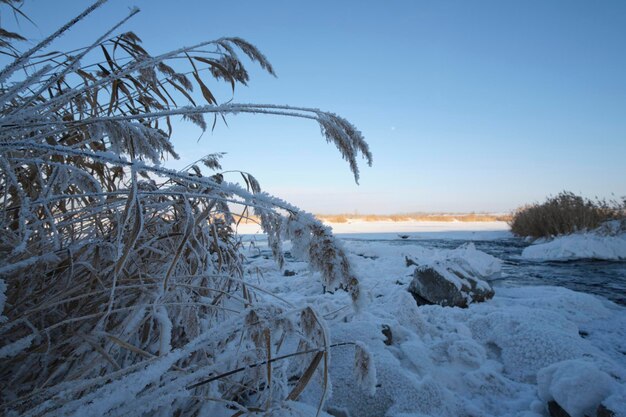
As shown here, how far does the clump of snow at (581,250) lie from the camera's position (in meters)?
6.34

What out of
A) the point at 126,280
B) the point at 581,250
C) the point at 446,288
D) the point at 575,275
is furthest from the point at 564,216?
the point at 126,280

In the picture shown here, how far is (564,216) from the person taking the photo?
10273 millimetres

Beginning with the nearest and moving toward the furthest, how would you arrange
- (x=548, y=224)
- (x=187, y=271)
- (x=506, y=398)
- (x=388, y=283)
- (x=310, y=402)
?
1. (x=187, y=271)
2. (x=310, y=402)
3. (x=506, y=398)
4. (x=388, y=283)
5. (x=548, y=224)

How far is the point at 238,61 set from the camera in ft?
4.75

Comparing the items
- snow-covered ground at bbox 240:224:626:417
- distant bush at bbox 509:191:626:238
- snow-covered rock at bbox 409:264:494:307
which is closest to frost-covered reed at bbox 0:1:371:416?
snow-covered ground at bbox 240:224:626:417

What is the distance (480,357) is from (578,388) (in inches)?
24.3

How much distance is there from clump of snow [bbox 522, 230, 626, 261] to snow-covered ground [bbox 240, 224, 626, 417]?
13.4 ft

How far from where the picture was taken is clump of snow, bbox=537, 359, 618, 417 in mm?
1404

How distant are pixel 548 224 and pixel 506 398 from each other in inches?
449

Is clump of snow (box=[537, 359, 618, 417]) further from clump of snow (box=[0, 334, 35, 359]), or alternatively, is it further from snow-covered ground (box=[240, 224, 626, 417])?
clump of snow (box=[0, 334, 35, 359])

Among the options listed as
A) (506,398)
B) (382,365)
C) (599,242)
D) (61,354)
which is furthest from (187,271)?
(599,242)

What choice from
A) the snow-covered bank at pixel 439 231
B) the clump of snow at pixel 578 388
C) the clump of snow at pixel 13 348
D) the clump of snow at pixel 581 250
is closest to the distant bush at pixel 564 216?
the snow-covered bank at pixel 439 231

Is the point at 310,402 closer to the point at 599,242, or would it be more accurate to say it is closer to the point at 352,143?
the point at 352,143

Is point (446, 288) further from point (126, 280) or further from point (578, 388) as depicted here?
point (126, 280)
